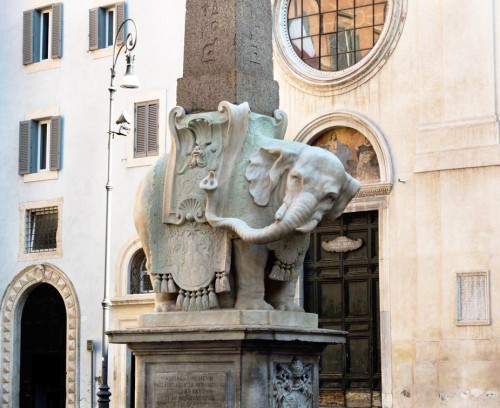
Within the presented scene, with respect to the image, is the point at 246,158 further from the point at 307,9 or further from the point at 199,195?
the point at 307,9

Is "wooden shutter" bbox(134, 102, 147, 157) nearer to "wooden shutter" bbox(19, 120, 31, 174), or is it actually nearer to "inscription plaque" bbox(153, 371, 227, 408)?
"wooden shutter" bbox(19, 120, 31, 174)

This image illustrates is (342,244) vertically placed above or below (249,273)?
above

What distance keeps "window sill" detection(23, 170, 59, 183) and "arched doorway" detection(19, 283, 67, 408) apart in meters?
2.45

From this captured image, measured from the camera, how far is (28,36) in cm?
3142

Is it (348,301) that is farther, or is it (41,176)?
(41,176)

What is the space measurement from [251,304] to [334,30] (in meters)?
16.0

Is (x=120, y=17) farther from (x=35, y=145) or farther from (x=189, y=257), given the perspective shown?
(x=189, y=257)

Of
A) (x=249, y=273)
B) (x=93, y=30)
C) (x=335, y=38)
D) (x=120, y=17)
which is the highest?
(x=120, y=17)

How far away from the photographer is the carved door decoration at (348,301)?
24734 millimetres

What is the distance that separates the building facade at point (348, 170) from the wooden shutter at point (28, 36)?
0.19ft

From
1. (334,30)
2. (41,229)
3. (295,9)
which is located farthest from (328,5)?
(41,229)

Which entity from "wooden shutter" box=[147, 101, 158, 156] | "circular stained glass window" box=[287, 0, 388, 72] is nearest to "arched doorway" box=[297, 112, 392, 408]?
"circular stained glass window" box=[287, 0, 388, 72]

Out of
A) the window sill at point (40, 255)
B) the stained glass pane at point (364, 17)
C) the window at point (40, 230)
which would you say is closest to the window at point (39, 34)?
the window at point (40, 230)

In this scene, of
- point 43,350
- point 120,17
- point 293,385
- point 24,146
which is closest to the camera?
point 293,385
